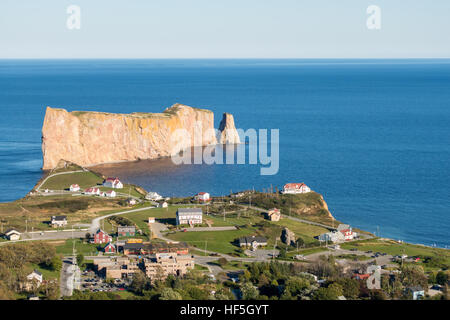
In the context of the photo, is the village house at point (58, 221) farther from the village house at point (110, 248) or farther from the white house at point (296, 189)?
the white house at point (296, 189)

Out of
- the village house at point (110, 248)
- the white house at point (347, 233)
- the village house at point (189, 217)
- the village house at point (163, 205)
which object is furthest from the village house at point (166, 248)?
the village house at point (163, 205)

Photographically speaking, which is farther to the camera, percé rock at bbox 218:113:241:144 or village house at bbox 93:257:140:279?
percé rock at bbox 218:113:241:144

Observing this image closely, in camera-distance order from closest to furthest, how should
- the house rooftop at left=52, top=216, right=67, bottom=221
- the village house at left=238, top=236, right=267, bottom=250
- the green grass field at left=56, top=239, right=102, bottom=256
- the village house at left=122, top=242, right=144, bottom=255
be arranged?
the village house at left=122, top=242, right=144, bottom=255
the green grass field at left=56, top=239, right=102, bottom=256
the village house at left=238, top=236, right=267, bottom=250
the house rooftop at left=52, top=216, right=67, bottom=221

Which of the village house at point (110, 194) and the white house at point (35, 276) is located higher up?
the village house at point (110, 194)

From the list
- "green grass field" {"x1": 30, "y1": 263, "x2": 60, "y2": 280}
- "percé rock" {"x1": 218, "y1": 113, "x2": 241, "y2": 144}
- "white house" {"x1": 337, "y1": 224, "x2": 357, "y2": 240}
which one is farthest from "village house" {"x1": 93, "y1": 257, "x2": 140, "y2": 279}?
"percé rock" {"x1": 218, "y1": 113, "x2": 241, "y2": 144}

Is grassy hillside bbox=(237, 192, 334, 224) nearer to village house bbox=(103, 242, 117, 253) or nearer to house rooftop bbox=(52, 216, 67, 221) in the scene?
house rooftop bbox=(52, 216, 67, 221)

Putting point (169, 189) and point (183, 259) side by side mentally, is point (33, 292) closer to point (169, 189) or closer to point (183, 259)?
point (183, 259)
